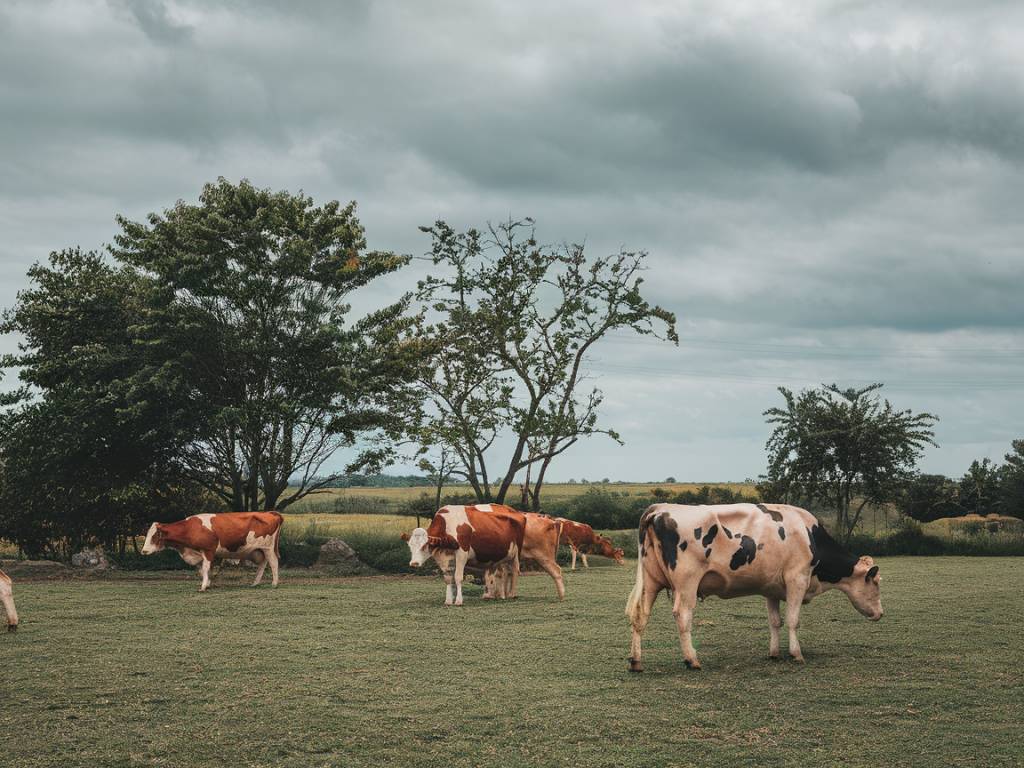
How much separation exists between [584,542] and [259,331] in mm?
11318

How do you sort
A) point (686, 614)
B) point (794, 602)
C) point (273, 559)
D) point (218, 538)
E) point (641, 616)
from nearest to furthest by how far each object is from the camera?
point (686, 614), point (641, 616), point (794, 602), point (218, 538), point (273, 559)

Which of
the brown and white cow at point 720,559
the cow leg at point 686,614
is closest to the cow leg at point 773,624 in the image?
the brown and white cow at point 720,559

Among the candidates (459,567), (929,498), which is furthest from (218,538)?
(929,498)

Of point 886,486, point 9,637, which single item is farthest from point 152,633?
point 886,486

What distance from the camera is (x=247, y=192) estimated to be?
27406 millimetres

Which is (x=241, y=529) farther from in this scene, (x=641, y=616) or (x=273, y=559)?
(x=641, y=616)

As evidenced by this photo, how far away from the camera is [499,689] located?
9.70 meters

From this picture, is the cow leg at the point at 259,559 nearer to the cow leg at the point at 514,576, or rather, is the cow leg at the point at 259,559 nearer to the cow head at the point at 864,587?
the cow leg at the point at 514,576

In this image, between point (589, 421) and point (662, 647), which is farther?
point (589, 421)

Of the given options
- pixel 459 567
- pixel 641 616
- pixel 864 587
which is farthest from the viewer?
pixel 459 567

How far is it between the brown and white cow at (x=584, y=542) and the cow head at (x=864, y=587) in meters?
15.8

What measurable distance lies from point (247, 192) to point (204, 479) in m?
8.38

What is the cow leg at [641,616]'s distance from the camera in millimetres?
10562

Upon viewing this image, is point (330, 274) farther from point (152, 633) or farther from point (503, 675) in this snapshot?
point (503, 675)
